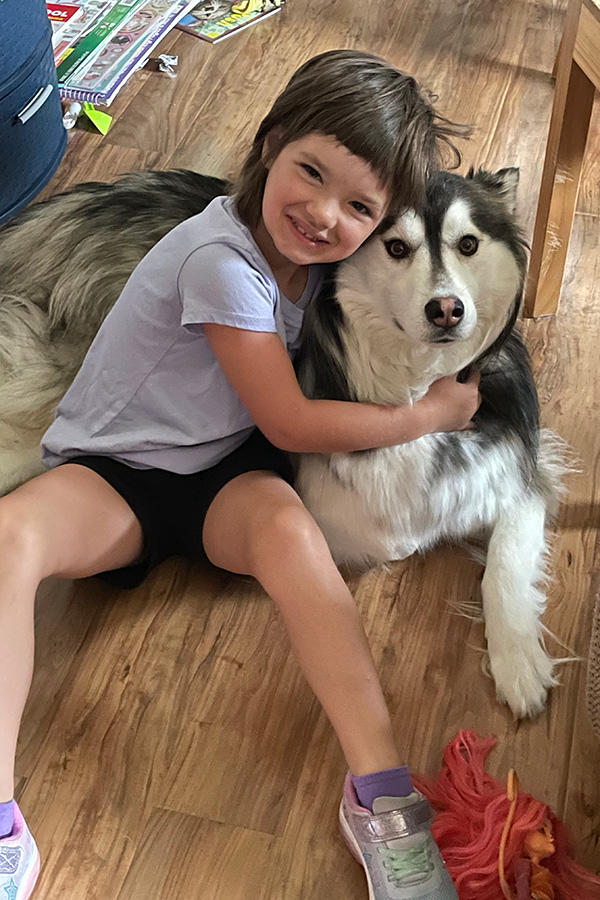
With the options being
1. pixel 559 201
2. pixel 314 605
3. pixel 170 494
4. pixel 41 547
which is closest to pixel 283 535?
pixel 314 605

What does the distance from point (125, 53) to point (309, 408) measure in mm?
1832

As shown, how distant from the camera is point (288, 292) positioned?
1.49m

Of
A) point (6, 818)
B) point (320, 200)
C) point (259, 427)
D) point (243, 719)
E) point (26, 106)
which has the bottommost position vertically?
point (243, 719)

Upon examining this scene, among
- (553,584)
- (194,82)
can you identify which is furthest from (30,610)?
(194,82)

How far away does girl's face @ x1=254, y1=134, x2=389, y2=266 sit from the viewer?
1316mm

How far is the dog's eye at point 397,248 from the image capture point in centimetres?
137


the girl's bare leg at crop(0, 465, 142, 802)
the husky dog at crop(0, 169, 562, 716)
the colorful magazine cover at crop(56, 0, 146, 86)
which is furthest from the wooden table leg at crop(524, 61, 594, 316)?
the colorful magazine cover at crop(56, 0, 146, 86)

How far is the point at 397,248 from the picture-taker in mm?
1379

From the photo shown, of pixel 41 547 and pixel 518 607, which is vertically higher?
pixel 41 547

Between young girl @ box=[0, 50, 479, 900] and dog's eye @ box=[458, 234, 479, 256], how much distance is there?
0.29 ft

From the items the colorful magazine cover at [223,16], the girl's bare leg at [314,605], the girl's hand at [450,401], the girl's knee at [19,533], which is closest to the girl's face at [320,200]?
the girl's hand at [450,401]

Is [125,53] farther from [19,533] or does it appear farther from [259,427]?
[19,533]

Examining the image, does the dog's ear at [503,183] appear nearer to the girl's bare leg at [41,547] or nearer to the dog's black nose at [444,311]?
the dog's black nose at [444,311]

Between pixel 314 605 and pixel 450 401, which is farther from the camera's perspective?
pixel 450 401
